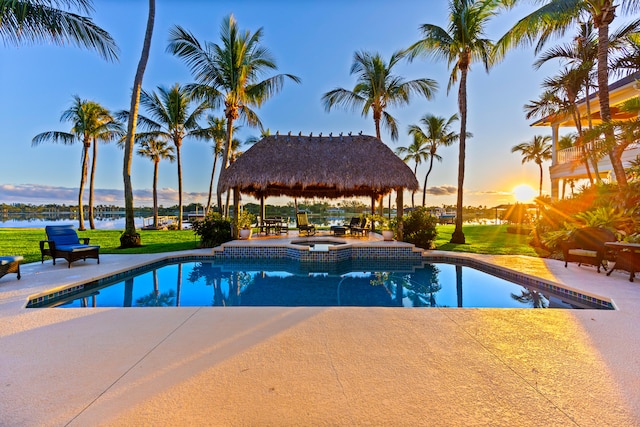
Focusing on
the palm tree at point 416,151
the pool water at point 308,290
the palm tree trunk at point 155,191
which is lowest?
the pool water at point 308,290

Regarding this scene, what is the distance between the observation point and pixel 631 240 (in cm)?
587

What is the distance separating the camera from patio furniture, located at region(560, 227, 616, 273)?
5.69m

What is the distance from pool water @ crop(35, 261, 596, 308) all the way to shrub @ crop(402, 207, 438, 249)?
2.23 m

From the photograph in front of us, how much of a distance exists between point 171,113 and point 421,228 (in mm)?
14781

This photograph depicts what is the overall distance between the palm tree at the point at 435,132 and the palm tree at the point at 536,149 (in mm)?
11906

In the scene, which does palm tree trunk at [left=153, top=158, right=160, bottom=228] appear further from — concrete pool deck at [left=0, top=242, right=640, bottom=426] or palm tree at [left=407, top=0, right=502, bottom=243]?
palm tree at [left=407, top=0, right=502, bottom=243]

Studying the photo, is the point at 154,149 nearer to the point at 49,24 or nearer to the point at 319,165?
the point at 49,24

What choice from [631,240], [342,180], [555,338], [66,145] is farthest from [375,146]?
[66,145]

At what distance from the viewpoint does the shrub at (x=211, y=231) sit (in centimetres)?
976

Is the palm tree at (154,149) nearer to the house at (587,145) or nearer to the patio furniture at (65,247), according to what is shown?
the patio furniture at (65,247)

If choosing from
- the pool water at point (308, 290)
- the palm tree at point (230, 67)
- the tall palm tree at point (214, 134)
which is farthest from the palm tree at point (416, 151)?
the pool water at point (308, 290)

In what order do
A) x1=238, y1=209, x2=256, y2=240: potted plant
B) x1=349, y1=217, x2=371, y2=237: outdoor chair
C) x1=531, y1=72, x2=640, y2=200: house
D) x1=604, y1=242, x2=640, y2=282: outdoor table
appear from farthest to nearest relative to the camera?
x1=349, y1=217, x2=371, y2=237: outdoor chair < x1=531, y1=72, x2=640, y2=200: house < x1=238, y1=209, x2=256, y2=240: potted plant < x1=604, y1=242, x2=640, y2=282: outdoor table

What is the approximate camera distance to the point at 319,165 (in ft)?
34.9

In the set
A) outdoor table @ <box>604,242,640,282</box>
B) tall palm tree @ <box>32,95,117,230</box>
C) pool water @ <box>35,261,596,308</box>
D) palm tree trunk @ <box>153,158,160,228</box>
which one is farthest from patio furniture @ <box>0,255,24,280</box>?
palm tree trunk @ <box>153,158,160,228</box>
